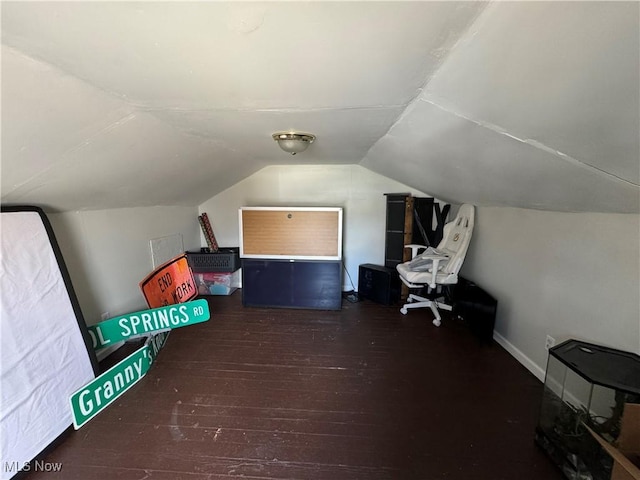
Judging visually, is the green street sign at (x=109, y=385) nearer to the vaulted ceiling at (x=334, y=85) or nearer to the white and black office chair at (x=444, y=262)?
the vaulted ceiling at (x=334, y=85)

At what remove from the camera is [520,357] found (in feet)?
7.47

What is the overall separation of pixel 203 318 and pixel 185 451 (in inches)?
28.4

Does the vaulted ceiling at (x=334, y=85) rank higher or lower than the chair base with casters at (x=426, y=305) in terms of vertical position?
higher

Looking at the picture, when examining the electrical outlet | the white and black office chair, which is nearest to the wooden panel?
the white and black office chair

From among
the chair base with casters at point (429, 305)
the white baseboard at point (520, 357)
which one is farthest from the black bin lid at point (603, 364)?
the chair base with casters at point (429, 305)

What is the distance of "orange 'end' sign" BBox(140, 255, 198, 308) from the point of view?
6.37 ft

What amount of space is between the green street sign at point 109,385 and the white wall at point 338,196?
2158mm

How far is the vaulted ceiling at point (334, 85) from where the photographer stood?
686 mm

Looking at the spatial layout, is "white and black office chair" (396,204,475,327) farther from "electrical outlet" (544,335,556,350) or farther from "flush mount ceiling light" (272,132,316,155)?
"flush mount ceiling light" (272,132,316,155)

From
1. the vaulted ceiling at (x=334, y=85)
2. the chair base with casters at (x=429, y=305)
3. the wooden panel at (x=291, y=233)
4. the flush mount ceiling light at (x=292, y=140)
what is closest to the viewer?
the vaulted ceiling at (x=334, y=85)

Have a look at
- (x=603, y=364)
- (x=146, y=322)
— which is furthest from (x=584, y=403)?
(x=146, y=322)

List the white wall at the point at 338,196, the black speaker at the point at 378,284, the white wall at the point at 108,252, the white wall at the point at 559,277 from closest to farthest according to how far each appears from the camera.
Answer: the white wall at the point at 559,277 → the white wall at the point at 108,252 → the black speaker at the point at 378,284 → the white wall at the point at 338,196

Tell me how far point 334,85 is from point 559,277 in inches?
78.5

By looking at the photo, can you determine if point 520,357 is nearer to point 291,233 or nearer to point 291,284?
point 291,284
